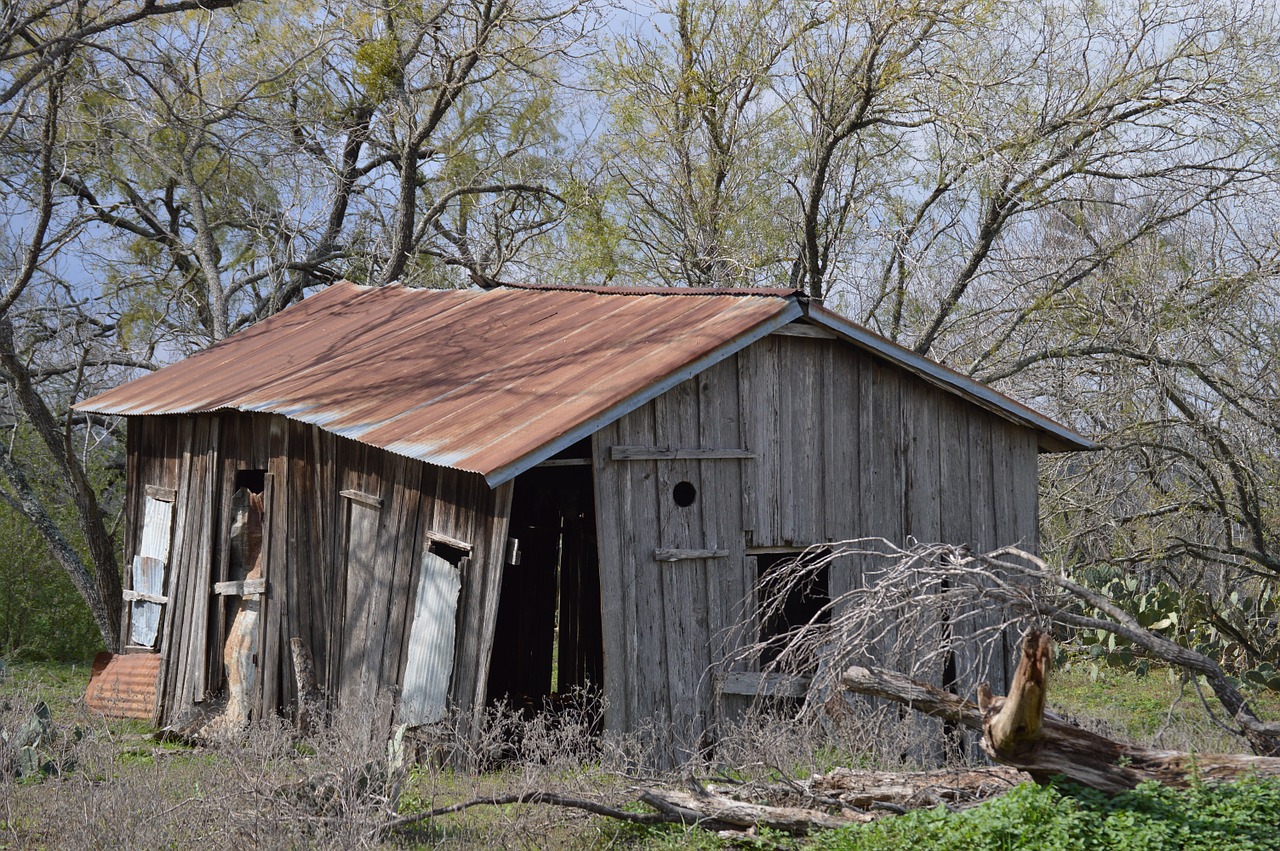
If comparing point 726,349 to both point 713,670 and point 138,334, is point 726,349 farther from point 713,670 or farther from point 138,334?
point 138,334

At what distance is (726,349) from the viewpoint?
841 centimetres

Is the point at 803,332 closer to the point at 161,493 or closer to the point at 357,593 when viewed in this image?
the point at 357,593

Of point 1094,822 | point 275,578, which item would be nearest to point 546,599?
point 275,578

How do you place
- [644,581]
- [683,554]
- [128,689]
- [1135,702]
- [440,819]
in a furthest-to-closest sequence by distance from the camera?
[1135,702]
[128,689]
[683,554]
[644,581]
[440,819]

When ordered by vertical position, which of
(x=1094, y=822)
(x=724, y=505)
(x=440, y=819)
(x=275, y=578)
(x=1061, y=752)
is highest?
(x=724, y=505)

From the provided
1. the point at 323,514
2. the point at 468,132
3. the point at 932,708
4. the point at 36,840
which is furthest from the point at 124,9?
the point at 932,708

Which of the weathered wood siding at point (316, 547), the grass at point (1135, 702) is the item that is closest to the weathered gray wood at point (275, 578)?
the weathered wood siding at point (316, 547)

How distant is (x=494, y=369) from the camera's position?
388 inches

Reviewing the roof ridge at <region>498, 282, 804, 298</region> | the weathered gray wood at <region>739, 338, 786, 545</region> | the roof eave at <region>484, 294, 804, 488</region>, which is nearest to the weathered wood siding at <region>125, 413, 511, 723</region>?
the roof eave at <region>484, 294, 804, 488</region>

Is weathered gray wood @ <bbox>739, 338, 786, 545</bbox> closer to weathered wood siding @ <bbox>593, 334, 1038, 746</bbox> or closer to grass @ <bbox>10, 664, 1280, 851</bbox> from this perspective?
weathered wood siding @ <bbox>593, 334, 1038, 746</bbox>

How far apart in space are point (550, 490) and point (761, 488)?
11.4 feet

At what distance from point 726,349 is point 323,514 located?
4.06m

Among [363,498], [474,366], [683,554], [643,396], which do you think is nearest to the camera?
[643,396]

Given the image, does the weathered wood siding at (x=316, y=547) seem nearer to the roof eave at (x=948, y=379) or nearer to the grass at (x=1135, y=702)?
the roof eave at (x=948, y=379)
